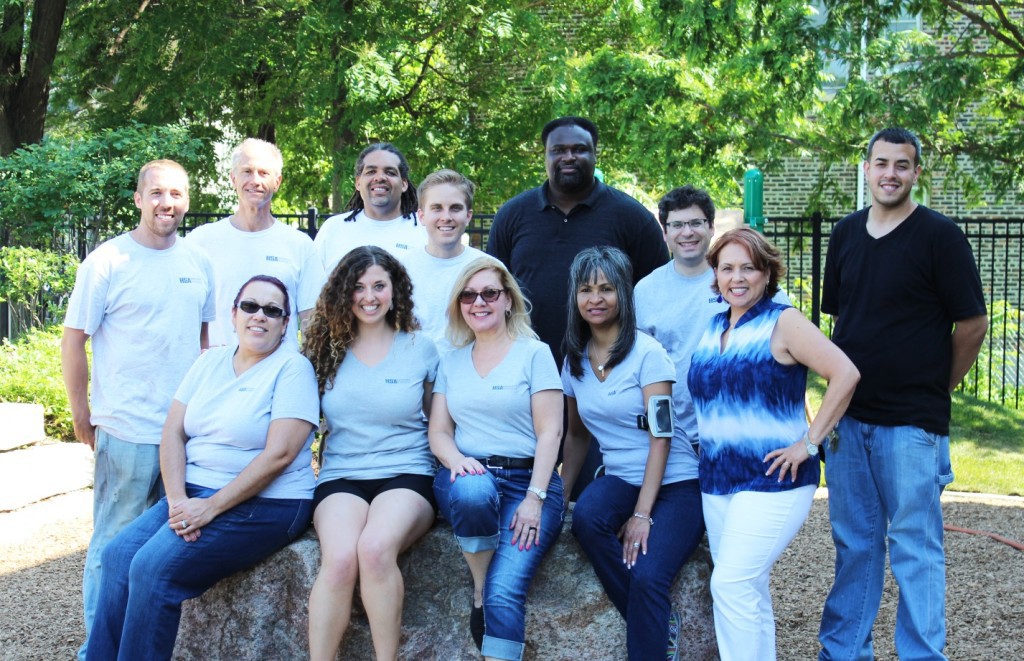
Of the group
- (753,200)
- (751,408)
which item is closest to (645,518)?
(751,408)

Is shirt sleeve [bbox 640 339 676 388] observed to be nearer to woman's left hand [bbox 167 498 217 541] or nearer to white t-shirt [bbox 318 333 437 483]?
white t-shirt [bbox 318 333 437 483]

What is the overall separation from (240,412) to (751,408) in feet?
6.42

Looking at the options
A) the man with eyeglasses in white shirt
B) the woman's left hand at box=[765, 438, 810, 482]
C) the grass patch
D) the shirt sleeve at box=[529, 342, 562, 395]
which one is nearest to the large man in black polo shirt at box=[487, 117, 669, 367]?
the man with eyeglasses in white shirt

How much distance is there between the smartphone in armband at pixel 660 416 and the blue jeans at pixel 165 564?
1.41 m

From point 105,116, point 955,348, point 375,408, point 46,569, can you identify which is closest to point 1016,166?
point 955,348

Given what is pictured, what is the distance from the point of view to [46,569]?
6324 mm

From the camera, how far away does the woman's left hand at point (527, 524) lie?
12.8 ft

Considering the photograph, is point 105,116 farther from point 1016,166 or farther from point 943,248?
point 943,248

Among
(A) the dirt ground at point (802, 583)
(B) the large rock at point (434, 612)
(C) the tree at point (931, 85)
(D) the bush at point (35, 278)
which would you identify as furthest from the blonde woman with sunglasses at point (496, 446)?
(D) the bush at point (35, 278)

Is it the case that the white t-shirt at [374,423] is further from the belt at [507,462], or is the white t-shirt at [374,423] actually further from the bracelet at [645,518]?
the bracelet at [645,518]

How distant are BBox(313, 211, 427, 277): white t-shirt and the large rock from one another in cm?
150

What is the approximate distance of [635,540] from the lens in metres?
3.91

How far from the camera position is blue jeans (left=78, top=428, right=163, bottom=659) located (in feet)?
13.9

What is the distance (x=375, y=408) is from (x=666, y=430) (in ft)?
3.80
